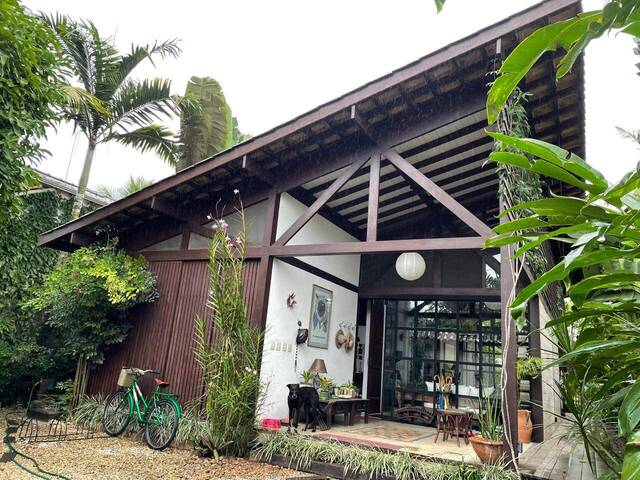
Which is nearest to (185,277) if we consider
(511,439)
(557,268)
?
(511,439)

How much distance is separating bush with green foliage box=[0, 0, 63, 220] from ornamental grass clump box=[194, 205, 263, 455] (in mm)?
1993

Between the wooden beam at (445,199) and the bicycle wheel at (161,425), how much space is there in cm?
388

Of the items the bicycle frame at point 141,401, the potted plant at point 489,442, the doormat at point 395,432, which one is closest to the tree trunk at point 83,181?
the bicycle frame at point 141,401

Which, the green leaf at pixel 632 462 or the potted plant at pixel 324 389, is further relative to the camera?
the potted plant at pixel 324 389

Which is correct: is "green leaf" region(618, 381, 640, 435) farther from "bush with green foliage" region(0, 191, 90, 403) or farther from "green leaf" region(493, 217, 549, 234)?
"bush with green foliage" region(0, 191, 90, 403)

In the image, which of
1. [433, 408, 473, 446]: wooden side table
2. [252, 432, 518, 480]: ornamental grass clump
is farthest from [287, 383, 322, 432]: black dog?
[433, 408, 473, 446]: wooden side table

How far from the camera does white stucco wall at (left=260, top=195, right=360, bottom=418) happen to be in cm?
602

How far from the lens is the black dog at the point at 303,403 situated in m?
5.61

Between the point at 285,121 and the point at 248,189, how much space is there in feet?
4.64

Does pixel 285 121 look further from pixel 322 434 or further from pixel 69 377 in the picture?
pixel 69 377

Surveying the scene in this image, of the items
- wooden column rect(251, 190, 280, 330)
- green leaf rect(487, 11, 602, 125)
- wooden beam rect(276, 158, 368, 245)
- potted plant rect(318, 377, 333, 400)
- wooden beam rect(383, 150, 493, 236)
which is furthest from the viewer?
potted plant rect(318, 377, 333, 400)

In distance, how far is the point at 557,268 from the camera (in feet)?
4.69

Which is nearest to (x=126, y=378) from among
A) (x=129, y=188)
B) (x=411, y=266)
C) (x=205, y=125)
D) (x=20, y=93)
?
(x=20, y=93)

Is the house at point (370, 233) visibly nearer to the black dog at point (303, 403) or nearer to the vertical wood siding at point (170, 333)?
the vertical wood siding at point (170, 333)
